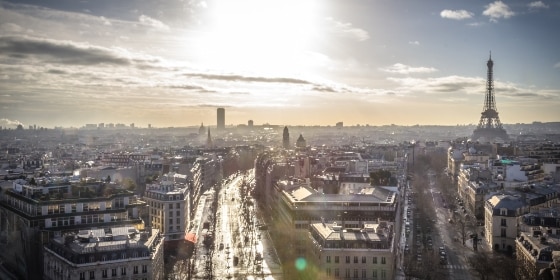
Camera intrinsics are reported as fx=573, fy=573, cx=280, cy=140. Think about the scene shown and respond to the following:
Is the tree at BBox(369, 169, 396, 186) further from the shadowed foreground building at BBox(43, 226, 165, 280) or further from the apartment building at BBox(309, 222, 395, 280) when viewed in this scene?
the shadowed foreground building at BBox(43, 226, 165, 280)

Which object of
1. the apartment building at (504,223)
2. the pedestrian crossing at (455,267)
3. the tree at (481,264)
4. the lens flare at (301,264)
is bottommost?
the pedestrian crossing at (455,267)

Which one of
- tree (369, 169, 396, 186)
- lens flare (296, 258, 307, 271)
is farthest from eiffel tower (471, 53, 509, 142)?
lens flare (296, 258, 307, 271)

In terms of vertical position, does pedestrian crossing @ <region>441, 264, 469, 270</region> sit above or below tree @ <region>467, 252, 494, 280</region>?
below

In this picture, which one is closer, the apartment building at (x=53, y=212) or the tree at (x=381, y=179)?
the apartment building at (x=53, y=212)

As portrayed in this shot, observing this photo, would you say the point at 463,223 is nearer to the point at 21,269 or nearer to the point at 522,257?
the point at 522,257

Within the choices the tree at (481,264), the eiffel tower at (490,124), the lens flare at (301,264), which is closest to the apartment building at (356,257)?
the lens flare at (301,264)

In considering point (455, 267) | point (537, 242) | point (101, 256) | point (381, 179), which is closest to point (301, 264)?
point (455, 267)

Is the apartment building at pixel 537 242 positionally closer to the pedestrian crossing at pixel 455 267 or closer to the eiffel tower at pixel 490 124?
the pedestrian crossing at pixel 455 267

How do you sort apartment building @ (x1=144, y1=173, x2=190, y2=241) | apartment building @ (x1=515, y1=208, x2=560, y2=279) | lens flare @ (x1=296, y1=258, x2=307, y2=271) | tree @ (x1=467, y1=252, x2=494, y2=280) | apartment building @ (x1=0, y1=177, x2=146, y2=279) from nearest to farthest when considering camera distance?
apartment building @ (x1=515, y1=208, x2=560, y2=279) < apartment building @ (x1=0, y1=177, x2=146, y2=279) < lens flare @ (x1=296, y1=258, x2=307, y2=271) < tree @ (x1=467, y1=252, x2=494, y2=280) < apartment building @ (x1=144, y1=173, x2=190, y2=241)

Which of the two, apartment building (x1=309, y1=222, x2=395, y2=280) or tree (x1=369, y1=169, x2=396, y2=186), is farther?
tree (x1=369, y1=169, x2=396, y2=186)

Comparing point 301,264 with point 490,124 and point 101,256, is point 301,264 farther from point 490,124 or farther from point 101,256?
point 490,124
